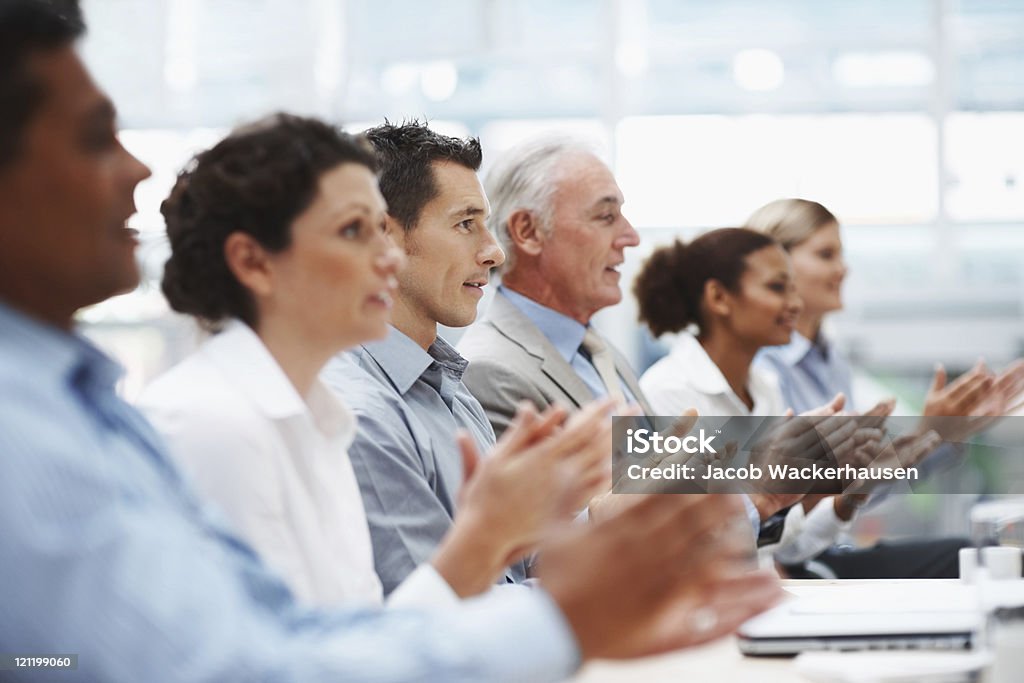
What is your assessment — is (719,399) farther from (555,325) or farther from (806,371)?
(806,371)

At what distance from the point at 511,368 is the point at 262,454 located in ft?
3.88

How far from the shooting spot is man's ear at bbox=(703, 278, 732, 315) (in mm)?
2957

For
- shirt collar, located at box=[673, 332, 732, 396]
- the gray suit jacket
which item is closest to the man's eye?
the gray suit jacket

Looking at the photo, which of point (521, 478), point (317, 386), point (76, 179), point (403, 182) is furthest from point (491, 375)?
point (76, 179)

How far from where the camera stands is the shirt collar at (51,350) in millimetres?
793

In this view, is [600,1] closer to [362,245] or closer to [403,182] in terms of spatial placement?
[403,182]

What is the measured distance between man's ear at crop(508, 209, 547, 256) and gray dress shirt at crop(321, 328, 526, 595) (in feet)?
1.98

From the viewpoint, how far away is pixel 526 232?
8.27ft

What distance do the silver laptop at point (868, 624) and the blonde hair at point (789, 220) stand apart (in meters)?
1.90

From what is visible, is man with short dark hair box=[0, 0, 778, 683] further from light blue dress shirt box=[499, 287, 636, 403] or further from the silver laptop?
light blue dress shirt box=[499, 287, 636, 403]

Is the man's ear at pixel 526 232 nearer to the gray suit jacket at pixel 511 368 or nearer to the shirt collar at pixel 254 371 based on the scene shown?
the gray suit jacket at pixel 511 368

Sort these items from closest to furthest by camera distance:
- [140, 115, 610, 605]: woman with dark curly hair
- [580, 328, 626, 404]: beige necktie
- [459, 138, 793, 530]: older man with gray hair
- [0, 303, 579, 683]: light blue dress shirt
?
[0, 303, 579, 683]: light blue dress shirt
[140, 115, 610, 605]: woman with dark curly hair
[459, 138, 793, 530]: older man with gray hair
[580, 328, 626, 404]: beige necktie

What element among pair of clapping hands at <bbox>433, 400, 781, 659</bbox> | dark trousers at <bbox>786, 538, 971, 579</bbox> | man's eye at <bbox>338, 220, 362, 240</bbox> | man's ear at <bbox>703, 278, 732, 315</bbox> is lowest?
dark trousers at <bbox>786, 538, 971, 579</bbox>

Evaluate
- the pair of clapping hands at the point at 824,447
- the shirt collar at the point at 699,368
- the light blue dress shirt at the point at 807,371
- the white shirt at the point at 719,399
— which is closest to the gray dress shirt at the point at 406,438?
the pair of clapping hands at the point at 824,447
